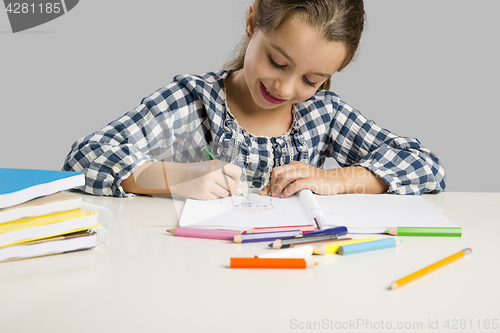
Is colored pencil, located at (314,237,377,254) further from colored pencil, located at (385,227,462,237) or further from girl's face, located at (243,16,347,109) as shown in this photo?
girl's face, located at (243,16,347,109)

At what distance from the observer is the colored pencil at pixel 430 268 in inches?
22.1

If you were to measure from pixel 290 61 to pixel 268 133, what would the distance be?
0.99 feet

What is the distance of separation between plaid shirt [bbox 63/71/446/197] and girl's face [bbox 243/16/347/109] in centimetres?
18

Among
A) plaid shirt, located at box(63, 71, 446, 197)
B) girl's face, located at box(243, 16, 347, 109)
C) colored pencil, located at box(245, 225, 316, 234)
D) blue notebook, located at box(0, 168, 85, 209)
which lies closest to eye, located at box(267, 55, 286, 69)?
girl's face, located at box(243, 16, 347, 109)

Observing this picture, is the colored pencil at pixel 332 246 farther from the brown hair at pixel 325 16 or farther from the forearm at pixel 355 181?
the brown hair at pixel 325 16

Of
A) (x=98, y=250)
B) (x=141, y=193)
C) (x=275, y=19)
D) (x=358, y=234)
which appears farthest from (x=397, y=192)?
(x=98, y=250)

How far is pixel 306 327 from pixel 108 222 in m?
0.44

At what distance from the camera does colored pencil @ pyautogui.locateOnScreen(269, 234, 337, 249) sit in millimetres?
663

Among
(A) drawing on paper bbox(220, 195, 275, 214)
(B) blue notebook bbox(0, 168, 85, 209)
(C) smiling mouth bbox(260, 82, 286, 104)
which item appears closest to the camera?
(B) blue notebook bbox(0, 168, 85, 209)

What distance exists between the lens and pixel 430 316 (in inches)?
19.5

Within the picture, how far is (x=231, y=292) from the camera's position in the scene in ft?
1.75

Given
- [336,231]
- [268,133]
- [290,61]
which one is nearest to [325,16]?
[290,61]

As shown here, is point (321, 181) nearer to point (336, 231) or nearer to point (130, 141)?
point (336, 231)

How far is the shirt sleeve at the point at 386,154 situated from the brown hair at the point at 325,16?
0.85 feet
